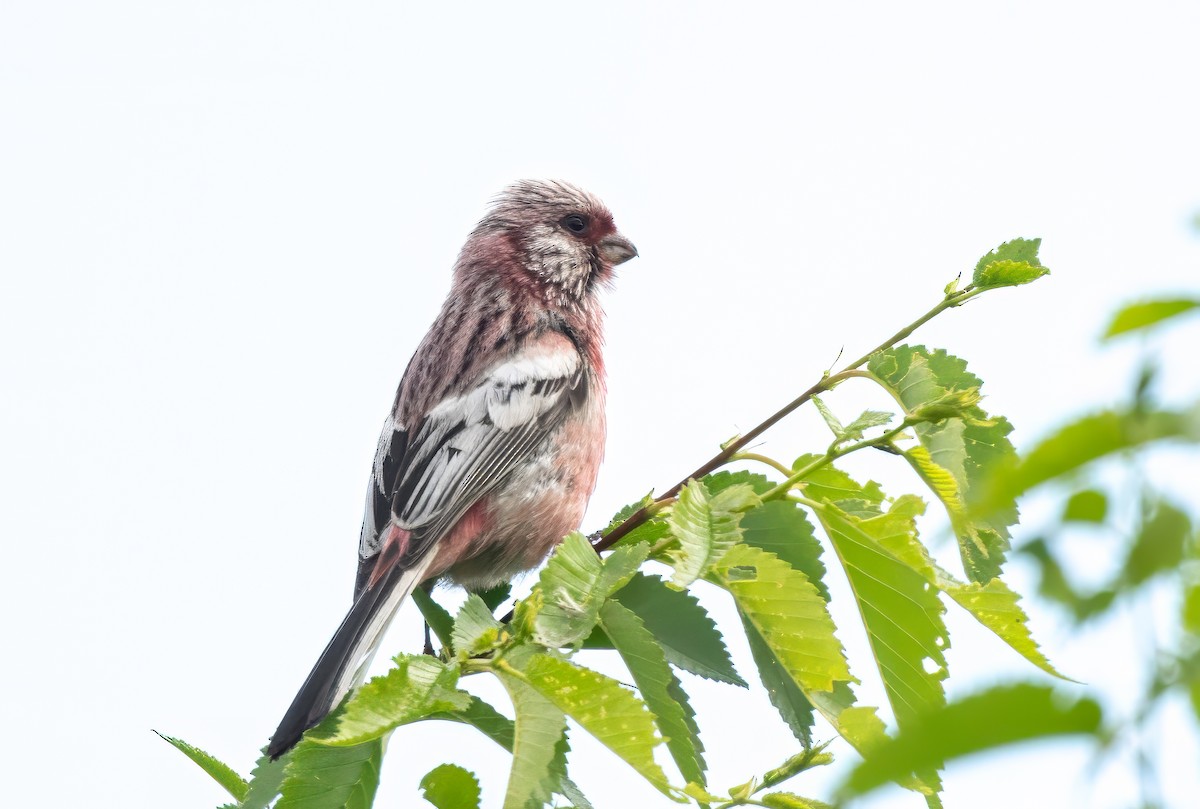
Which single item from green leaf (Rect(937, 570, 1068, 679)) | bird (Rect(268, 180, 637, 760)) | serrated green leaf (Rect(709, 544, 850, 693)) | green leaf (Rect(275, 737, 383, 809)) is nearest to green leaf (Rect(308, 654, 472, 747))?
green leaf (Rect(275, 737, 383, 809))

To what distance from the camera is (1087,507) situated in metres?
0.95

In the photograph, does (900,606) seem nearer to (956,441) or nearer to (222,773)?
(956,441)

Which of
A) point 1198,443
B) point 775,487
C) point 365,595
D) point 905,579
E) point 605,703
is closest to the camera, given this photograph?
point 1198,443

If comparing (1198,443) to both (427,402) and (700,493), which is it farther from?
(427,402)

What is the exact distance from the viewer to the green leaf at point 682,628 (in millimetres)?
3072

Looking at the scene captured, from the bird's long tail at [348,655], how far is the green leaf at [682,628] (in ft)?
3.30

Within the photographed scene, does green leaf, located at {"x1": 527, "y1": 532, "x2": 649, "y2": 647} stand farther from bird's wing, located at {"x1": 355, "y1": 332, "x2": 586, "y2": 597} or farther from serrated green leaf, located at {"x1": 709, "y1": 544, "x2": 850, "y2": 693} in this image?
bird's wing, located at {"x1": 355, "y1": 332, "x2": 586, "y2": 597}

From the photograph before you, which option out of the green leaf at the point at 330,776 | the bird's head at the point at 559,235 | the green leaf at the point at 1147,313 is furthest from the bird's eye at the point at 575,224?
the green leaf at the point at 1147,313

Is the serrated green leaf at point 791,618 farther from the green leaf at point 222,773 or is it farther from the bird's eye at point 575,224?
the bird's eye at point 575,224

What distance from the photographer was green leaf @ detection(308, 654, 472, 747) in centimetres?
237

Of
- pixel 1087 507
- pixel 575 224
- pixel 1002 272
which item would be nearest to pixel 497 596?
pixel 1002 272

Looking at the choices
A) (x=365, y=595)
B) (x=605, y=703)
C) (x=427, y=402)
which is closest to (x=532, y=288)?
(x=427, y=402)

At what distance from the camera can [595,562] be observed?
8.90 ft

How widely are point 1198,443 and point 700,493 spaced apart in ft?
6.16
